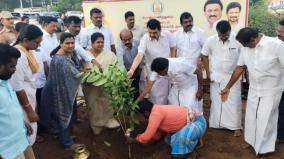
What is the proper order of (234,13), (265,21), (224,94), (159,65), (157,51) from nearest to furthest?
(159,65) → (224,94) → (157,51) → (234,13) → (265,21)

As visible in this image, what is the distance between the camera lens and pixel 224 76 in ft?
15.9

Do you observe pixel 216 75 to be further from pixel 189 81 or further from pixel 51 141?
pixel 51 141

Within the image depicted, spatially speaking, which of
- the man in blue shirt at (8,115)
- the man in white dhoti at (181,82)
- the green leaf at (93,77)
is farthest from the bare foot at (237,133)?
the man in blue shirt at (8,115)

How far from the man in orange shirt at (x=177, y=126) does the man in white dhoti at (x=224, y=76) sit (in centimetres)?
98

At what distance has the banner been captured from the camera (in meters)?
6.49

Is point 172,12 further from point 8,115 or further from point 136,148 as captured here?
point 8,115

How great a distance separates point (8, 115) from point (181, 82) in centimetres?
260

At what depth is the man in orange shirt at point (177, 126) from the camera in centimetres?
383

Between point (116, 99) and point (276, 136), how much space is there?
86.8 inches

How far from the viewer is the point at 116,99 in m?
3.87

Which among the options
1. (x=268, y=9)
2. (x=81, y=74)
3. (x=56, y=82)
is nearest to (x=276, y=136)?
(x=81, y=74)

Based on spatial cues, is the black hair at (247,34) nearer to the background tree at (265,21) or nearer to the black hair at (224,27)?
the black hair at (224,27)

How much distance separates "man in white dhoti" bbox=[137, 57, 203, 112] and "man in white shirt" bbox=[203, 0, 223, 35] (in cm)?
227

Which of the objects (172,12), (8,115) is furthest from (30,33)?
(172,12)
